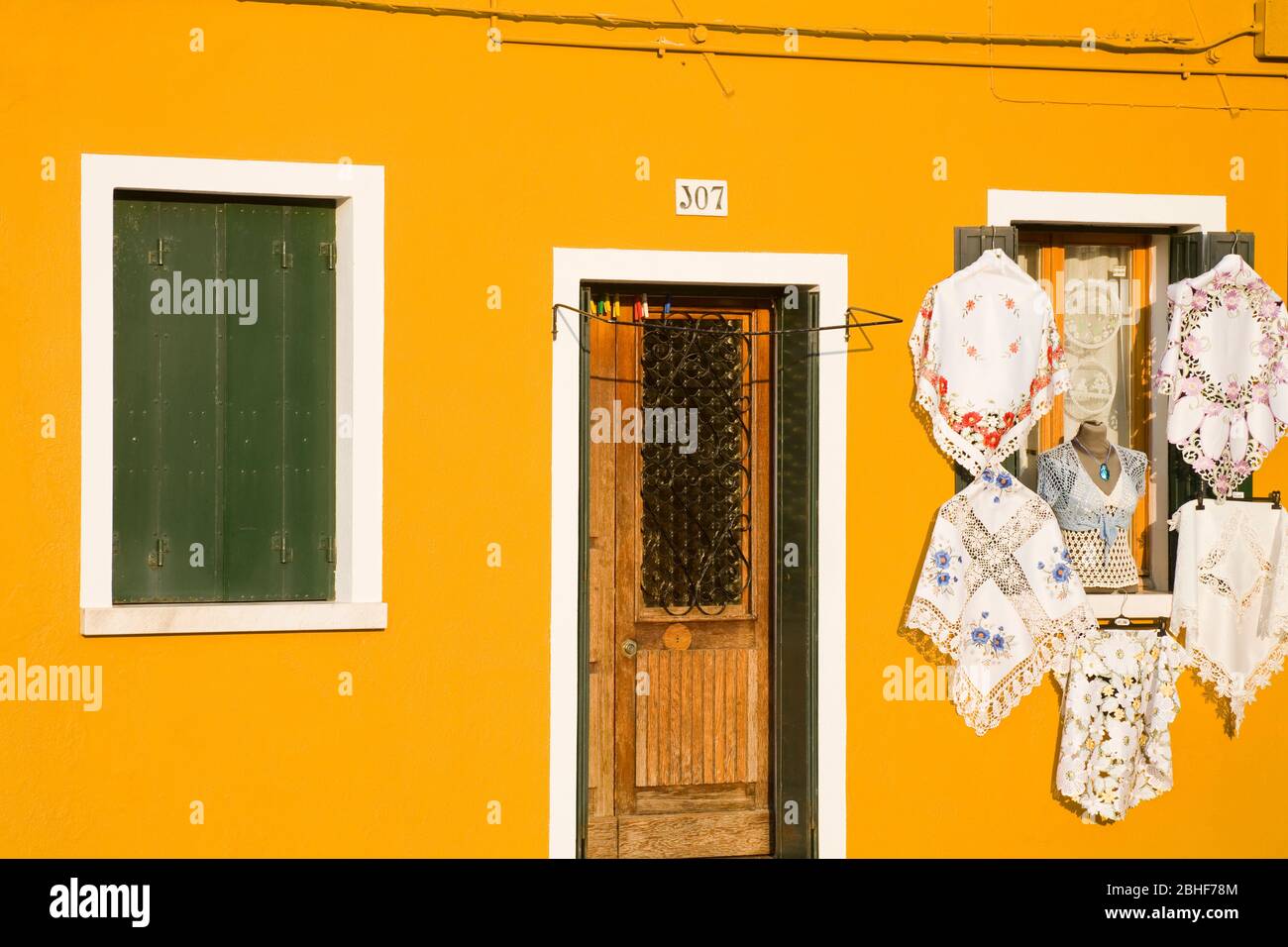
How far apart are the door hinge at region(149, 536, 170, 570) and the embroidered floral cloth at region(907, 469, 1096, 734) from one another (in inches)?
116

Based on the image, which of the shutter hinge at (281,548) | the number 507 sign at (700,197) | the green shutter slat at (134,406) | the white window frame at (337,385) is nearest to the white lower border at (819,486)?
the number 507 sign at (700,197)

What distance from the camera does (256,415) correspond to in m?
5.54

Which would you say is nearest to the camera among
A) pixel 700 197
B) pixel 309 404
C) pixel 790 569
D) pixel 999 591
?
pixel 309 404

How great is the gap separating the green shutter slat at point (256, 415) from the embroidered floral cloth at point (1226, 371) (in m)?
3.62

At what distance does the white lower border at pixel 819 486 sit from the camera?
566 centimetres

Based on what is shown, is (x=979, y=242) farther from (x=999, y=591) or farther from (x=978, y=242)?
(x=999, y=591)

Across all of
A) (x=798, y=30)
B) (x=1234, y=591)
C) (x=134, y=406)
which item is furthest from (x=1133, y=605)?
(x=134, y=406)

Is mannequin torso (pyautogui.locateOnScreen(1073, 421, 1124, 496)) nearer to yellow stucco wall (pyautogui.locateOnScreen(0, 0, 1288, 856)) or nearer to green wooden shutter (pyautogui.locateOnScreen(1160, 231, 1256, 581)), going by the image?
green wooden shutter (pyautogui.locateOnScreen(1160, 231, 1256, 581))

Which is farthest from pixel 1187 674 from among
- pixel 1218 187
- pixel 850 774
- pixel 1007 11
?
pixel 1007 11

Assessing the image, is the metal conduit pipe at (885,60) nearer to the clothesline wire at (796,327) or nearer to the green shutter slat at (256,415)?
the green shutter slat at (256,415)

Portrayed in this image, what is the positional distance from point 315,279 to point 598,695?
2.05m

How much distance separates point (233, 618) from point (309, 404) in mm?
874

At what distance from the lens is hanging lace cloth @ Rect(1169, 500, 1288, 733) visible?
599 centimetres

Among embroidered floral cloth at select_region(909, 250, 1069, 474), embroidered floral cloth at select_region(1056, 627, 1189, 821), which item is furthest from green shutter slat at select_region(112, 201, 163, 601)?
embroidered floral cloth at select_region(1056, 627, 1189, 821)
